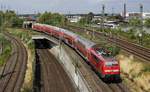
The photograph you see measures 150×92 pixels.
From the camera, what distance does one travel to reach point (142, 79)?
40500mm

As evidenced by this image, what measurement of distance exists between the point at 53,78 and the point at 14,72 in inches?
266

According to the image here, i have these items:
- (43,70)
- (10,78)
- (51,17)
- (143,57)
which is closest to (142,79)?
(143,57)

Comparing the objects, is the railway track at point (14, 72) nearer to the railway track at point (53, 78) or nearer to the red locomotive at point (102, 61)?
the railway track at point (53, 78)

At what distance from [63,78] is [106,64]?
15221mm

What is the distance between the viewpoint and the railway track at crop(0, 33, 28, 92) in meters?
42.2

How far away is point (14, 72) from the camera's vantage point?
173ft

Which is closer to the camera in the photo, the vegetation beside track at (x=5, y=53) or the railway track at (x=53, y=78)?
the railway track at (x=53, y=78)

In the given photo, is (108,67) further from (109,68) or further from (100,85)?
(100,85)

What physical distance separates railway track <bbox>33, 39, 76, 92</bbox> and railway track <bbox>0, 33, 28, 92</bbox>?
3.62 metres

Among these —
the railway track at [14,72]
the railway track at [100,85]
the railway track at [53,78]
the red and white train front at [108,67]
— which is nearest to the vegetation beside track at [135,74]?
the railway track at [100,85]

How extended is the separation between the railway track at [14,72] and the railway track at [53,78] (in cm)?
362

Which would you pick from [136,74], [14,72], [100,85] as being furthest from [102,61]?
[14,72]

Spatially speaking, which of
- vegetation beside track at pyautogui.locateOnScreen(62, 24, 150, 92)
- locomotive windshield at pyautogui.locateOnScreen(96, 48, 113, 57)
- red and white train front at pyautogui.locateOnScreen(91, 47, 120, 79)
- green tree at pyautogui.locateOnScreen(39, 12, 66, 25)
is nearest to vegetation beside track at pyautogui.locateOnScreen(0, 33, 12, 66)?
locomotive windshield at pyautogui.locateOnScreen(96, 48, 113, 57)

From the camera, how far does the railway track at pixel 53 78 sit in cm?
4686
